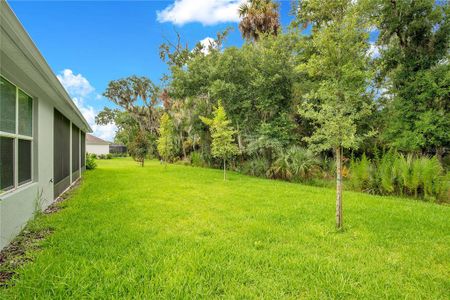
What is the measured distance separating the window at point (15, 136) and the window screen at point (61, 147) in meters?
1.86

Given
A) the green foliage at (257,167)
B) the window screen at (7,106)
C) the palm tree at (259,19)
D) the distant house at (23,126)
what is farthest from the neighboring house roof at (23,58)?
the palm tree at (259,19)

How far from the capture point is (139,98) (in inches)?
1206

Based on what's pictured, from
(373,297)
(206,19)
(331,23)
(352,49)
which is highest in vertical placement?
(206,19)

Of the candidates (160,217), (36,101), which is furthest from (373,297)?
(36,101)

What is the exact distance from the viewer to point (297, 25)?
1284 centimetres

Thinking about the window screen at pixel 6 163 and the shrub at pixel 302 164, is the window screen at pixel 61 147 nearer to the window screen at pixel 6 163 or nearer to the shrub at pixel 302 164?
the window screen at pixel 6 163

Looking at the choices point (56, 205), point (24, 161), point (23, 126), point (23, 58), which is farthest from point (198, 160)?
point (23, 58)

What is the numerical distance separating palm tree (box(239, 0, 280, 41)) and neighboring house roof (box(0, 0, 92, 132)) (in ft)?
49.0

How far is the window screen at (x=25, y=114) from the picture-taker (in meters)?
4.08

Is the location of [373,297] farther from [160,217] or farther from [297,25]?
[297,25]

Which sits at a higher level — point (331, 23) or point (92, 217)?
point (331, 23)

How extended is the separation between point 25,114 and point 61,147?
313cm

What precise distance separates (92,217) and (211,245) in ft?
8.94

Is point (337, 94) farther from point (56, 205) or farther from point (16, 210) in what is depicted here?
point (56, 205)
